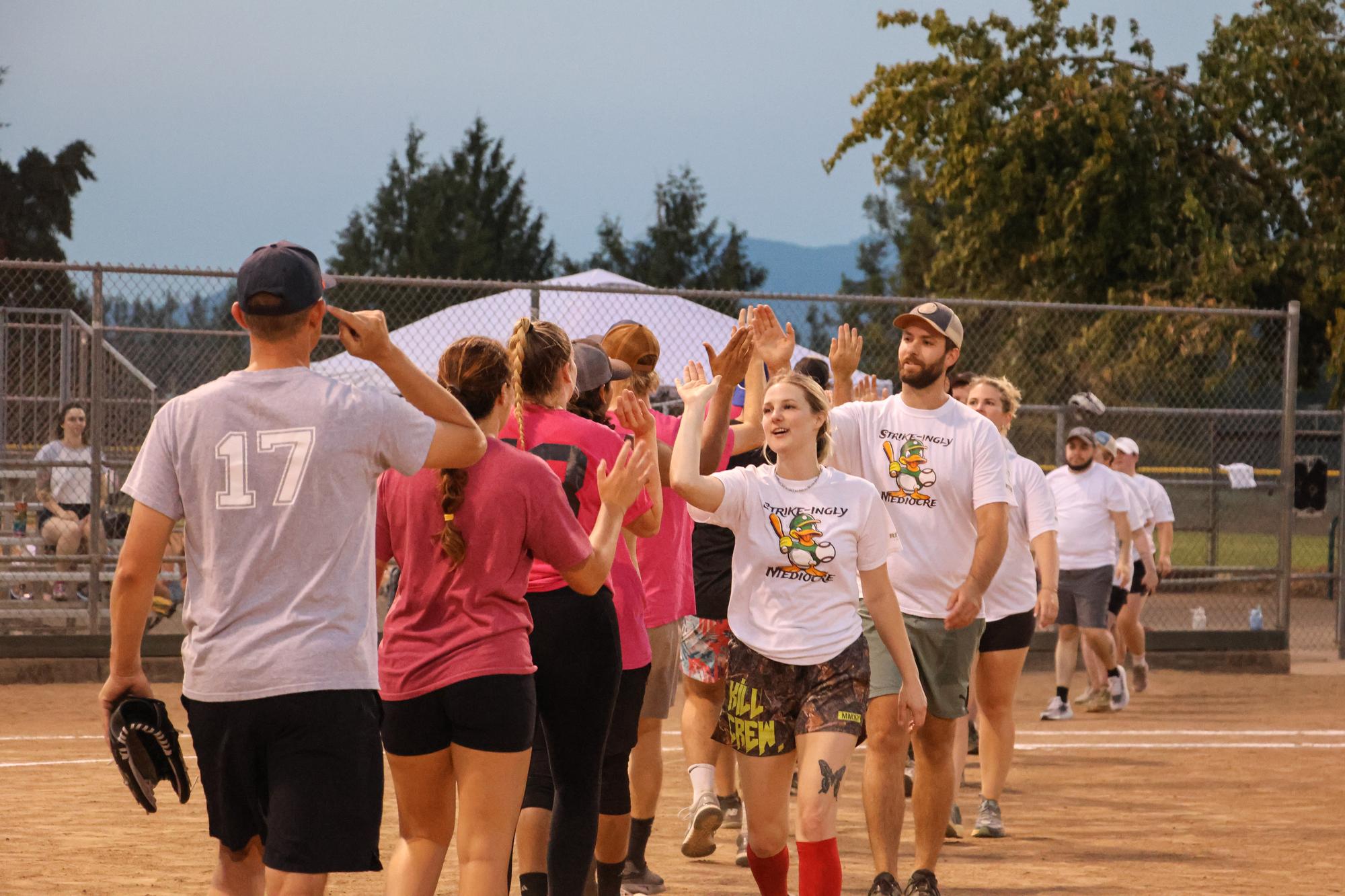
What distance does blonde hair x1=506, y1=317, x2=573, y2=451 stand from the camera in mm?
5039

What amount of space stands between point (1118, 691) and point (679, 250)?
54.0 m

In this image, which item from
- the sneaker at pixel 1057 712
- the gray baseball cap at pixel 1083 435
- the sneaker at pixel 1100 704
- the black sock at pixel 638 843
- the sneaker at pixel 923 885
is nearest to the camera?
the sneaker at pixel 923 885

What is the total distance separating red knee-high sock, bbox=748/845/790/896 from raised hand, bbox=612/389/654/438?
1443mm

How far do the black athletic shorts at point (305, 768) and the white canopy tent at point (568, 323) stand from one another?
10.7 meters

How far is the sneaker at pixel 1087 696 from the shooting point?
12.9m

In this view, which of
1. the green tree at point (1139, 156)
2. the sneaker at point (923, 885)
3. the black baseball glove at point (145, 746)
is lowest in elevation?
the sneaker at point (923, 885)

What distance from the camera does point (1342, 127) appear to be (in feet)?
88.7

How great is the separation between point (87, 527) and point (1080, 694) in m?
8.14

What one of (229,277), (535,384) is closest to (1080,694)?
(229,277)

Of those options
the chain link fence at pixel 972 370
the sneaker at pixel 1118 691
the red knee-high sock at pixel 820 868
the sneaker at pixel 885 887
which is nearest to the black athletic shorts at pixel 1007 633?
the sneaker at pixel 885 887

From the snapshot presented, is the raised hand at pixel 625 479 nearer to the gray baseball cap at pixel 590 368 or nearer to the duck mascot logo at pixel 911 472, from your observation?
the gray baseball cap at pixel 590 368

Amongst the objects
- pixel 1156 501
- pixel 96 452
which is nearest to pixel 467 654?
pixel 96 452

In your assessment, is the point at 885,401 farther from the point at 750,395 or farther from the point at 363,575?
the point at 363,575

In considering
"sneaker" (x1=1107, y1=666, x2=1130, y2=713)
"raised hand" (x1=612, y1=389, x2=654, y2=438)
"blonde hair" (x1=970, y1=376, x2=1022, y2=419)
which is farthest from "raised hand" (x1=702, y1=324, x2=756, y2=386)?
"sneaker" (x1=1107, y1=666, x2=1130, y2=713)
